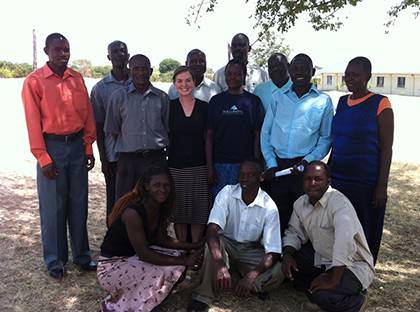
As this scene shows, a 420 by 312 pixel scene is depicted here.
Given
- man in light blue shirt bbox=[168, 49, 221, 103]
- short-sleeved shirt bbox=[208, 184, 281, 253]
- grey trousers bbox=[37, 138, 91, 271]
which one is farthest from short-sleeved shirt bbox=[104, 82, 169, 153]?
short-sleeved shirt bbox=[208, 184, 281, 253]

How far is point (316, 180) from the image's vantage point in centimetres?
348

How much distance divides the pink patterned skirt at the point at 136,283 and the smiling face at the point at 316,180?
117cm

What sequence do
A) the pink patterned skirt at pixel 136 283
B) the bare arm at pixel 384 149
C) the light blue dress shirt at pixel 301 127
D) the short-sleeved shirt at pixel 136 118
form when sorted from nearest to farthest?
1. the pink patterned skirt at pixel 136 283
2. the bare arm at pixel 384 149
3. the light blue dress shirt at pixel 301 127
4. the short-sleeved shirt at pixel 136 118

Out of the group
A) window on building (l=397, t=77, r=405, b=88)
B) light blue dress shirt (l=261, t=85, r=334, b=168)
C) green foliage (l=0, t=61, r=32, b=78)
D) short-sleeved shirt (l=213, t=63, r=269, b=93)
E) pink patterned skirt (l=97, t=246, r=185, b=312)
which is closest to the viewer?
pink patterned skirt (l=97, t=246, r=185, b=312)

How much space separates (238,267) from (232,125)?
124 centimetres

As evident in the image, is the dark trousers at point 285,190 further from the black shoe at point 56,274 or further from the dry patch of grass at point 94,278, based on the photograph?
the black shoe at point 56,274

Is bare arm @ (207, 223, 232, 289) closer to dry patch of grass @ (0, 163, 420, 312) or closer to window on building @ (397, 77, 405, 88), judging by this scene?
dry patch of grass @ (0, 163, 420, 312)

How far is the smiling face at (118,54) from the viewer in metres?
4.46

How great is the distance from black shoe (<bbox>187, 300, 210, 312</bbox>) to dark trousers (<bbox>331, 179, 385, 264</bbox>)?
1450 mm

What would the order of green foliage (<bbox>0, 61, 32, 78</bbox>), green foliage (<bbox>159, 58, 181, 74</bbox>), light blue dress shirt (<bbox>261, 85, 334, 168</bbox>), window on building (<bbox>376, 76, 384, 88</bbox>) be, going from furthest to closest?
green foliage (<bbox>159, 58, 181, 74</bbox>)
window on building (<bbox>376, 76, 384, 88</bbox>)
green foliage (<bbox>0, 61, 32, 78</bbox>)
light blue dress shirt (<bbox>261, 85, 334, 168</bbox>)

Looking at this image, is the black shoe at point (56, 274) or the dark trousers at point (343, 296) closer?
the dark trousers at point (343, 296)

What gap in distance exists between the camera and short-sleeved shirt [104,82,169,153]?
4.02 metres

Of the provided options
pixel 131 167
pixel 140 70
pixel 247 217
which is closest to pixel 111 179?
pixel 131 167

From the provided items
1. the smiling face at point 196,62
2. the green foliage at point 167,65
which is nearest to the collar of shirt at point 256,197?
the smiling face at point 196,62
